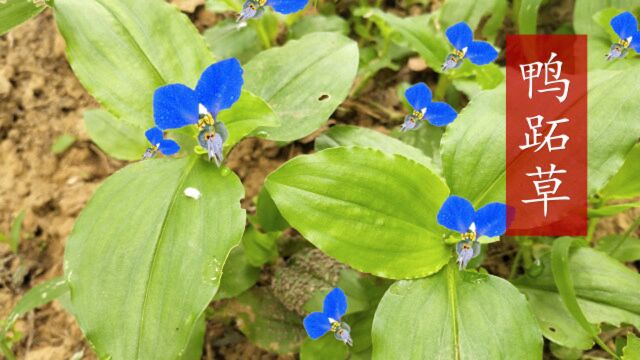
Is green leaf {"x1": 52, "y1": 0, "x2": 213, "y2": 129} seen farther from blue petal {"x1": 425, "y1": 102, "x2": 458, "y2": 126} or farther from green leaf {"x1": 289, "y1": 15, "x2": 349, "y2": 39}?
green leaf {"x1": 289, "y1": 15, "x2": 349, "y2": 39}

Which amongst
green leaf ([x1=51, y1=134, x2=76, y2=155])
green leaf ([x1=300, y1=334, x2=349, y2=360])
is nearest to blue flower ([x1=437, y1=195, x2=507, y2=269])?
green leaf ([x1=300, y1=334, x2=349, y2=360])

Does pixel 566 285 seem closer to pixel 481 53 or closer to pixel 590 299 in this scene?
pixel 590 299

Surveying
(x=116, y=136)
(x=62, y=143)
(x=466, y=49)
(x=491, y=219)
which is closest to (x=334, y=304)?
(x=491, y=219)

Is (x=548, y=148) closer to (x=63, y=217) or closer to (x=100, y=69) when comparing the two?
(x=100, y=69)

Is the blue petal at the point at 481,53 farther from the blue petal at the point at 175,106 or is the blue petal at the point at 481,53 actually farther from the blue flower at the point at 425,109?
the blue petal at the point at 175,106

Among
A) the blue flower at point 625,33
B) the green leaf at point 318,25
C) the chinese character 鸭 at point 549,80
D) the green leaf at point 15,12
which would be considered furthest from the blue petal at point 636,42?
the green leaf at point 15,12

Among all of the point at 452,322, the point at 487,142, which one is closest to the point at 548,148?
the point at 487,142
